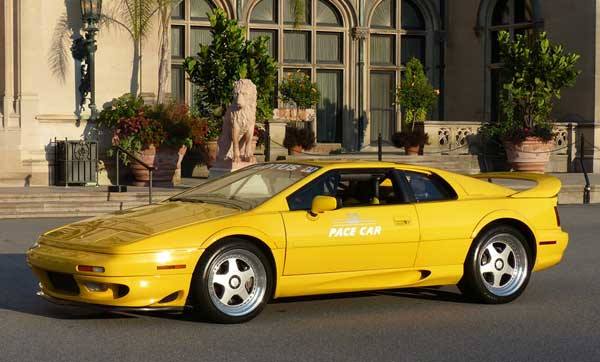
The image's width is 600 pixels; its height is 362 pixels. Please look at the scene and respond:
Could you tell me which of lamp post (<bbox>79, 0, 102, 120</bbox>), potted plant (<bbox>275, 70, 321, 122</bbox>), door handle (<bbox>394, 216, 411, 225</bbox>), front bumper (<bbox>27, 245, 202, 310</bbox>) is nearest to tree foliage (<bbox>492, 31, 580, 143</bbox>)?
potted plant (<bbox>275, 70, 321, 122</bbox>)

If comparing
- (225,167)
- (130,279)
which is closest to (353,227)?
(130,279)

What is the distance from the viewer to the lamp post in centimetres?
2519

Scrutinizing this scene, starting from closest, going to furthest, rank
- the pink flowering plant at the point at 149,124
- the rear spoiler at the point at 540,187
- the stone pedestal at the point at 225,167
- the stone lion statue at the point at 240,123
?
the rear spoiler at the point at 540,187, the stone lion statue at the point at 240,123, the stone pedestal at the point at 225,167, the pink flowering plant at the point at 149,124

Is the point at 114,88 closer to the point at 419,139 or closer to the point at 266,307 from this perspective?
the point at 419,139

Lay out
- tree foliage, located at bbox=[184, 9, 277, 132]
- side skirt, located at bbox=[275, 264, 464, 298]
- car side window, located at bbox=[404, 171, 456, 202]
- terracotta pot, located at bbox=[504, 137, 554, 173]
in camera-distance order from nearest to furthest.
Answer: side skirt, located at bbox=[275, 264, 464, 298]
car side window, located at bbox=[404, 171, 456, 202]
tree foliage, located at bbox=[184, 9, 277, 132]
terracotta pot, located at bbox=[504, 137, 554, 173]

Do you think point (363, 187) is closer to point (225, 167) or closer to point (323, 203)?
point (323, 203)

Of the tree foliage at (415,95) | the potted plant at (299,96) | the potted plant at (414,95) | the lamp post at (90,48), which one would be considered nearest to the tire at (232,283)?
the lamp post at (90,48)

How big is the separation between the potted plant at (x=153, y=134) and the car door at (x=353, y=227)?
14.9 m

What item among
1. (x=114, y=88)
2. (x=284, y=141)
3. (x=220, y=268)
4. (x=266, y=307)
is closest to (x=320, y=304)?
(x=266, y=307)

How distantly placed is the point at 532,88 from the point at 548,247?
20.0 metres

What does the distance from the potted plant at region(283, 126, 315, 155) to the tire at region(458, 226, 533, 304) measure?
755 inches

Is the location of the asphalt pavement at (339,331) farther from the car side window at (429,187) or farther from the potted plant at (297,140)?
the potted plant at (297,140)

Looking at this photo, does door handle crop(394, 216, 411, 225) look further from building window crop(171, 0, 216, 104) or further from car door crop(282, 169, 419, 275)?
building window crop(171, 0, 216, 104)

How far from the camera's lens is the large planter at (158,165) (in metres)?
24.5
